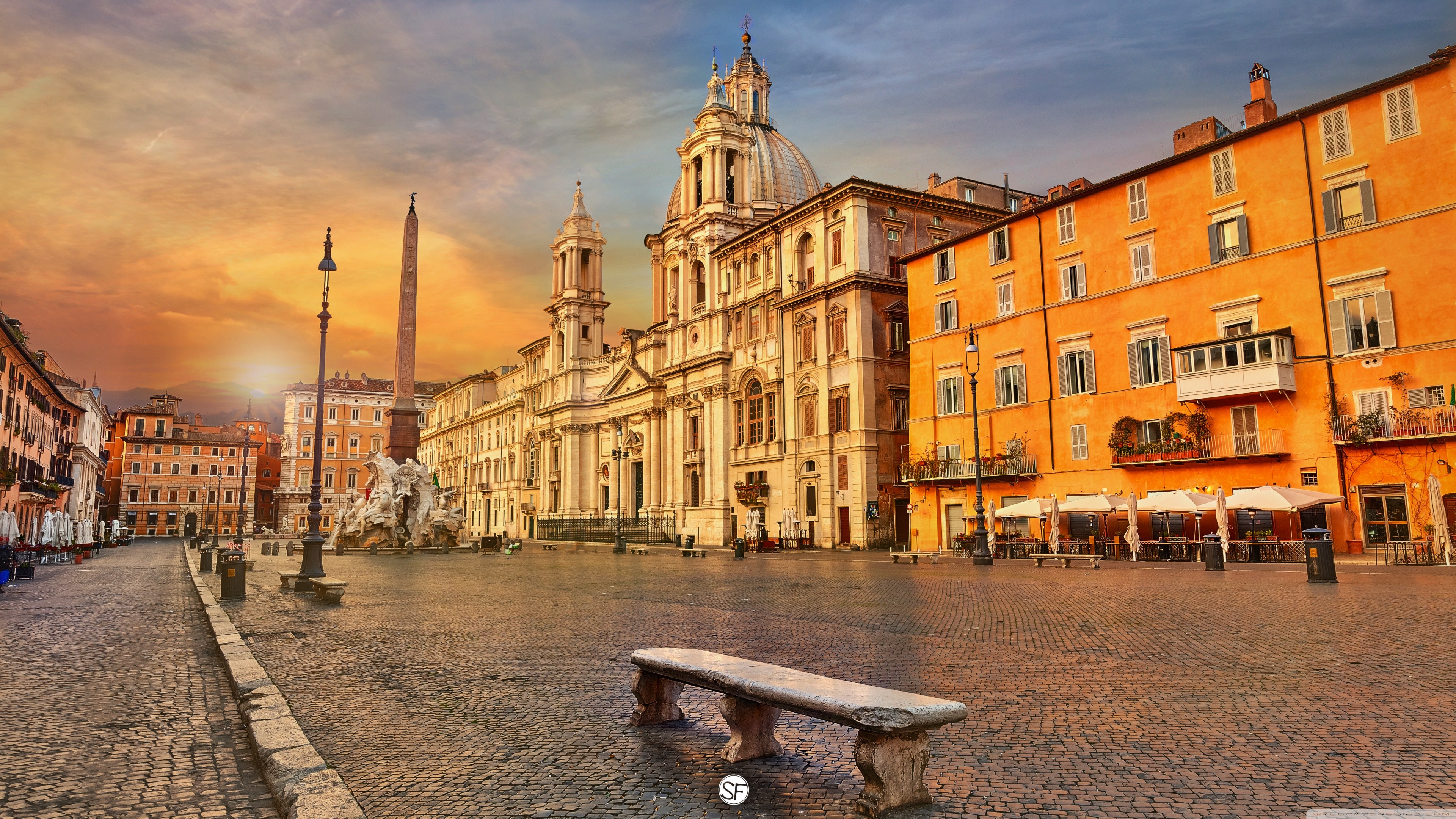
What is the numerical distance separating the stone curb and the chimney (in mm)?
36985

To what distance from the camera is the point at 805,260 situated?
47562mm

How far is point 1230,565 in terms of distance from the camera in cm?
2430

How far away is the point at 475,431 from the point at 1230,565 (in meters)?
84.9

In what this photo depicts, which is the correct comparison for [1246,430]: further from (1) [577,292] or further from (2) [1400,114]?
(1) [577,292]

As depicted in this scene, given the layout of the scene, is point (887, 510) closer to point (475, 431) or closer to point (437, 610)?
point (437, 610)

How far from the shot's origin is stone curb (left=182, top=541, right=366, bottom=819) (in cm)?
438

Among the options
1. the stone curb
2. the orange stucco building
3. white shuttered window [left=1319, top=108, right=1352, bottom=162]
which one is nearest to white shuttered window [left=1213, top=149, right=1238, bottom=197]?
the orange stucco building

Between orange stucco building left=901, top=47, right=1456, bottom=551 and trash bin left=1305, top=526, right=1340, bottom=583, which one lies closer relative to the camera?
trash bin left=1305, top=526, right=1340, bottom=583

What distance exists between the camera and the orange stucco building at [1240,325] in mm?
24672

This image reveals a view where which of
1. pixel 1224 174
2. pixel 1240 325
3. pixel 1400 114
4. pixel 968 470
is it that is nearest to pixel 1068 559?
pixel 1240 325

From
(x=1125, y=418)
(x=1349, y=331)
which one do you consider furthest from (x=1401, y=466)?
(x=1125, y=418)

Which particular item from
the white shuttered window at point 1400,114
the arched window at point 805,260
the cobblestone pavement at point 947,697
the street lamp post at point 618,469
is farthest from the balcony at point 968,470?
the street lamp post at point 618,469

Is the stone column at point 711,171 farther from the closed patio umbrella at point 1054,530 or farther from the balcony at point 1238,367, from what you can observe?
the balcony at point 1238,367

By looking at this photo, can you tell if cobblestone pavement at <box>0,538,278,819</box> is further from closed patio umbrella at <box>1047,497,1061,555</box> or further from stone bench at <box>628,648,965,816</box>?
closed patio umbrella at <box>1047,497,1061,555</box>
